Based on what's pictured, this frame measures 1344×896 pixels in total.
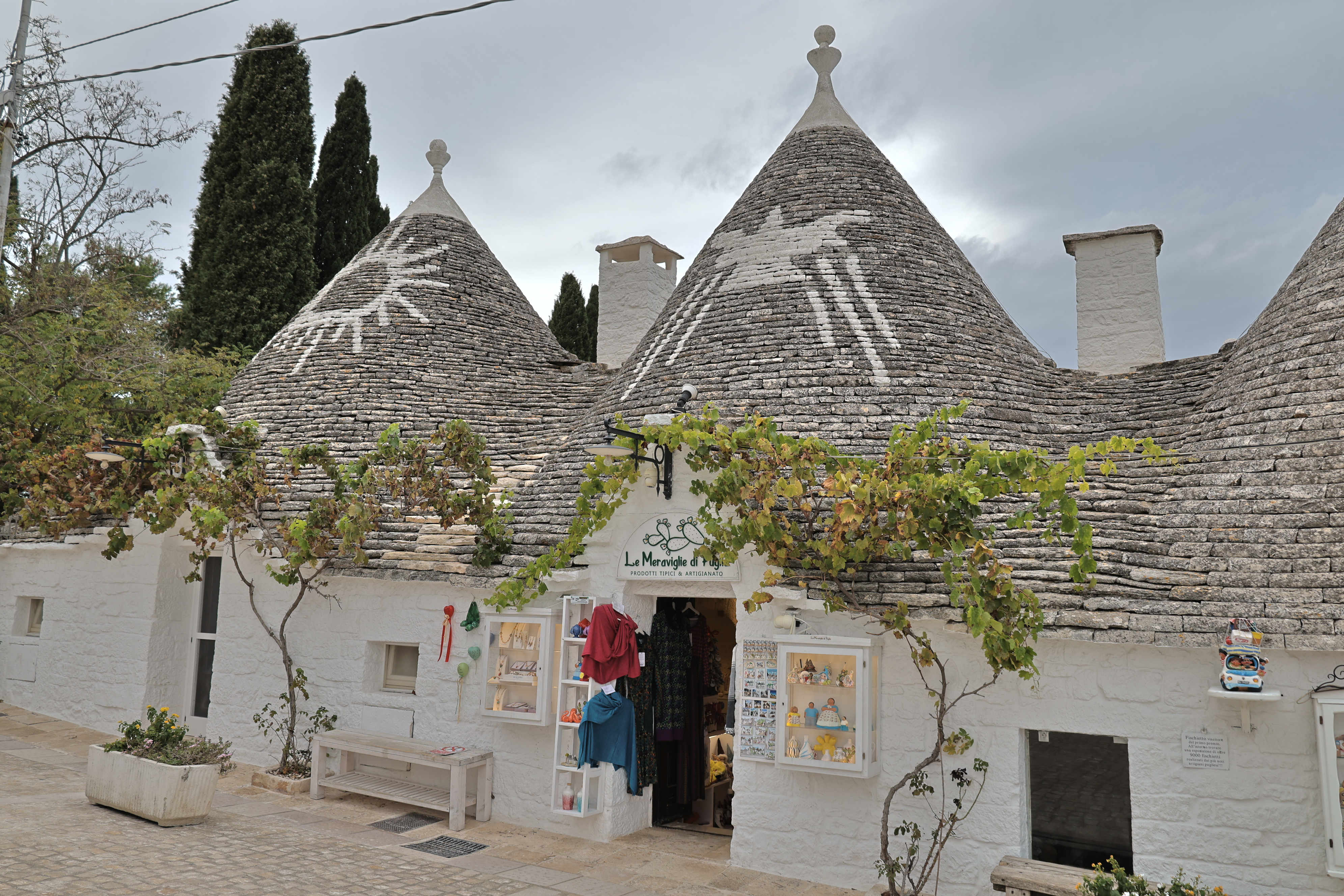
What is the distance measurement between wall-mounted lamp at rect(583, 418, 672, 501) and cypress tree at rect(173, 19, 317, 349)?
43.5 ft

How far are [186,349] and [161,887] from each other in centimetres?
1510

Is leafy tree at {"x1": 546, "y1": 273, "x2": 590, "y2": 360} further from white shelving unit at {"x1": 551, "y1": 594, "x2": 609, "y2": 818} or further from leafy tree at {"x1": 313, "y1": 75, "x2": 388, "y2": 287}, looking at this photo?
white shelving unit at {"x1": 551, "y1": 594, "x2": 609, "y2": 818}

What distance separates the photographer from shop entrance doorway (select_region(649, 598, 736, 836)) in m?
8.85

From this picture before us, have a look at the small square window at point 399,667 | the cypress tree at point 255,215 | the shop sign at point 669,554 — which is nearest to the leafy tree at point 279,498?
the small square window at point 399,667

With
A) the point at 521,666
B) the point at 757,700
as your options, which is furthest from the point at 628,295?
the point at 757,700

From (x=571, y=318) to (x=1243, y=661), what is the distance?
75.0 ft

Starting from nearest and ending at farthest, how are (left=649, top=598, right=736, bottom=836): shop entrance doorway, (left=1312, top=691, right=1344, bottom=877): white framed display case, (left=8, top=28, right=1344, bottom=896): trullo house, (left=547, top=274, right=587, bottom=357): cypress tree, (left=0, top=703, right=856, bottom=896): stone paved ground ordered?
1. (left=1312, top=691, right=1344, bottom=877): white framed display case
2. (left=8, top=28, right=1344, bottom=896): trullo house
3. (left=0, top=703, right=856, bottom=896): stone paved ground
4. (left=649, top=598, right=736, bottom=836): shop entrance doorway
5. (left=547, top=274, right=587, bottom=357): cypress tree

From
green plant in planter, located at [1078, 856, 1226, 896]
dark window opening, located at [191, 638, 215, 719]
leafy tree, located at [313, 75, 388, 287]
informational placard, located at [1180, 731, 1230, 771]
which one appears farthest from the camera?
leafy tree, located at [313, 75, 388, 287]

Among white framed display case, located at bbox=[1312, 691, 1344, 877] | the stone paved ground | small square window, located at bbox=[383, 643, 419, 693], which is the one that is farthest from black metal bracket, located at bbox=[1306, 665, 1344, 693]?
small square window, located at bbox=[383, 643, 419, 693]

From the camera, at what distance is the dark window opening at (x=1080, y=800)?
6461mm

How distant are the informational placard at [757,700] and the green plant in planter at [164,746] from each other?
14.9ft

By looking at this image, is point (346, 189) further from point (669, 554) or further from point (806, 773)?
point (806, 773)

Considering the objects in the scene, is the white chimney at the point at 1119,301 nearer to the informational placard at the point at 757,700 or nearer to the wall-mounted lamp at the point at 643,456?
the wall-mounted lamp at the point at 643,456

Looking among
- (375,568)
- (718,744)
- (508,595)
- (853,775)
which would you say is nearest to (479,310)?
(375,568)
